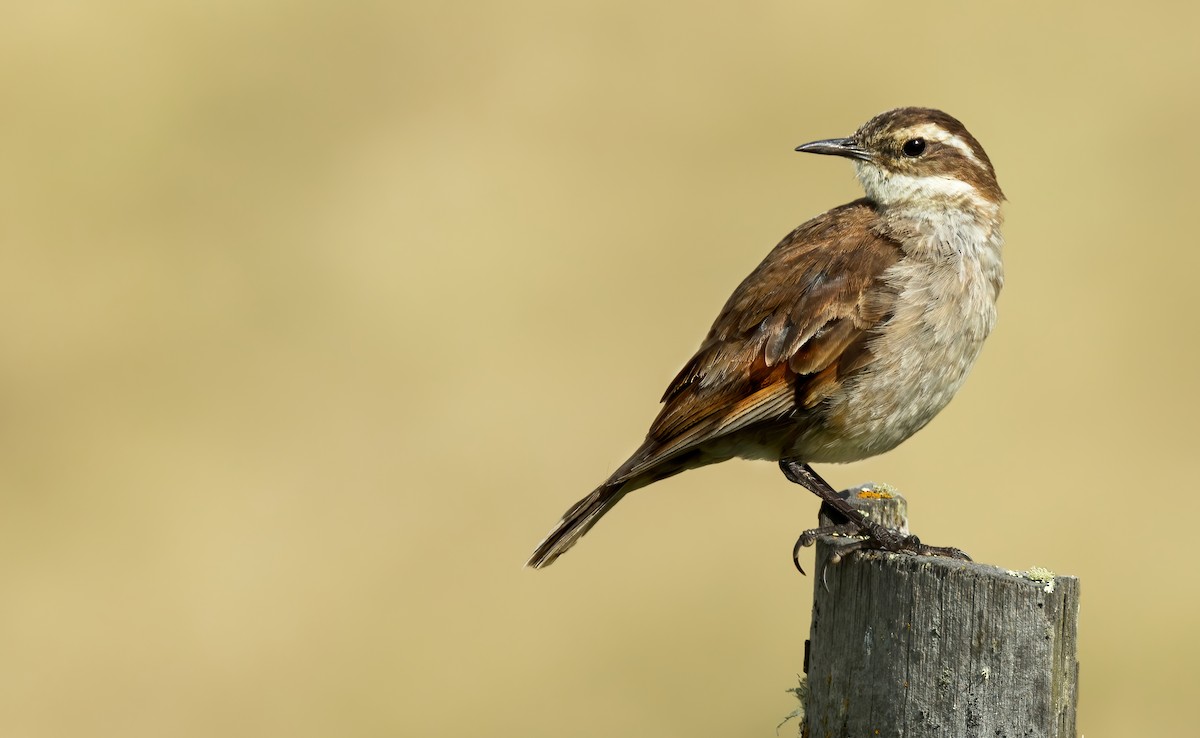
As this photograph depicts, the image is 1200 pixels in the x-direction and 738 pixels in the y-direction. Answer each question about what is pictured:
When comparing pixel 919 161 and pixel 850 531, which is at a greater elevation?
pixel 919 161

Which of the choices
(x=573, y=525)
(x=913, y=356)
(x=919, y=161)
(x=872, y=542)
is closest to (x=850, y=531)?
(x=872, y=542)

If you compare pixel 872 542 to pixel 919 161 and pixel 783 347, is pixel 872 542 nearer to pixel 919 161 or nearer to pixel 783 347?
pixel 783 347

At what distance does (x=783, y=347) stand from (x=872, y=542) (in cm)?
155

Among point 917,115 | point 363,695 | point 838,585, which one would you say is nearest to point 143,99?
point 363,695

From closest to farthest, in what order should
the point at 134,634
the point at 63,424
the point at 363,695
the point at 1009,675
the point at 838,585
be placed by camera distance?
the point at 1009,675
the point at 838,585
the point at 363,695
the point at 134,634
the point at 63,424

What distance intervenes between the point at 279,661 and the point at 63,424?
3620 millimetres

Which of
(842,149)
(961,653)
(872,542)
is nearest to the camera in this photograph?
(961,653)

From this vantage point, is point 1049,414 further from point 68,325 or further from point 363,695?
point 68,325

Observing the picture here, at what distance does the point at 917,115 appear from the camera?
757 cm

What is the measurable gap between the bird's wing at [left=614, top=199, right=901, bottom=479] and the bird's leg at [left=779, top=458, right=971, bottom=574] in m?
0.30

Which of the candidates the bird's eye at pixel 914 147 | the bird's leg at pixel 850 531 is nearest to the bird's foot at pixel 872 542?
the bird's leg at pixel 850 531

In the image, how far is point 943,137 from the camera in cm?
752

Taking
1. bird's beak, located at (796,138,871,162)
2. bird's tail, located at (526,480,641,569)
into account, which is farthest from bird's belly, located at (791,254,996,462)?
bird's tail, located at (526,480,641,569)

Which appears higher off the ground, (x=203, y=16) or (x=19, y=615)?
(x=203, y=16)
